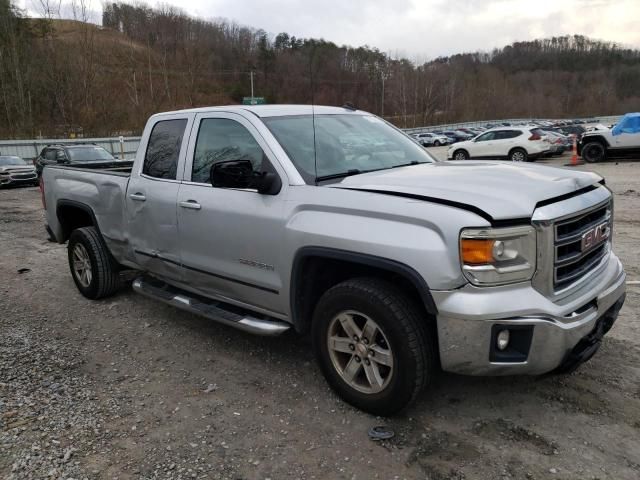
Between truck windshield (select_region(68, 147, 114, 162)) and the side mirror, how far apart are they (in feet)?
49.3

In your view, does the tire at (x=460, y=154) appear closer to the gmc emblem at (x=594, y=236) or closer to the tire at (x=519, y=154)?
the tire at (x=519, y=154)

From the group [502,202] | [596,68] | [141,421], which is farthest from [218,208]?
[596,68]

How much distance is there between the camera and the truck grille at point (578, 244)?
2.75 metres

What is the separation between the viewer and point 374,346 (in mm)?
3016

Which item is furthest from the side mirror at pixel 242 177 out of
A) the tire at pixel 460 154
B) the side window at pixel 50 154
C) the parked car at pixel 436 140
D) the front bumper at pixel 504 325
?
the parked car at pixel 436 140

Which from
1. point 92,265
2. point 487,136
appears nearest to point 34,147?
point 487,136

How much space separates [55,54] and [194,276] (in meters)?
47.6

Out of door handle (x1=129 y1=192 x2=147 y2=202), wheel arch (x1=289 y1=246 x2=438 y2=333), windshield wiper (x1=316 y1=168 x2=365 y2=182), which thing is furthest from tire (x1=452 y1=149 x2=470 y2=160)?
wheel arch (x1=289 y1=246 x2=438 y2=333)

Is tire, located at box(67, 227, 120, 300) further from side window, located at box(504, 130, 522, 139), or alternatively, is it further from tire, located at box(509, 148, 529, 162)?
side window, located at box(504, 130, 522, 139)

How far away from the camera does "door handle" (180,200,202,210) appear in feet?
12.7

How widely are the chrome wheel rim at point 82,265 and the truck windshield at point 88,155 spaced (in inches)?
478

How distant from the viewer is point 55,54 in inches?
1713

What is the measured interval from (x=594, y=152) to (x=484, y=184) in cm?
1939

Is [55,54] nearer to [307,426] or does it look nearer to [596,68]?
[307,426]
